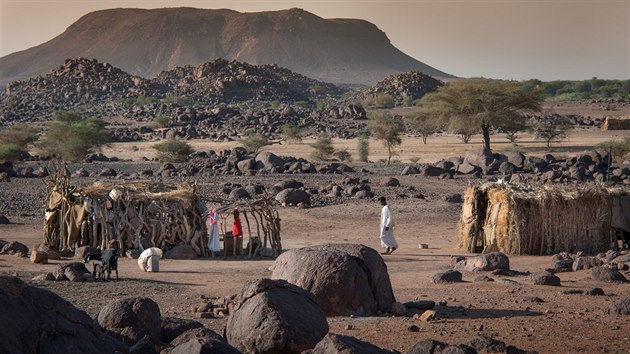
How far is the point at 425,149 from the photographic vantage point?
4906 centimetres

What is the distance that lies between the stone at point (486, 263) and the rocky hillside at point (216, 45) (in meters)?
147

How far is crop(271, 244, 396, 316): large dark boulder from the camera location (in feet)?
37.8

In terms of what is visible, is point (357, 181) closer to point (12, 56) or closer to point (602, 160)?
point (602, 160)

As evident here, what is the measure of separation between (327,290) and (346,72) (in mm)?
160593

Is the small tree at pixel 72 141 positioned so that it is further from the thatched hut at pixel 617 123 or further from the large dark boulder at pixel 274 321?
the large dark boulder at pixel 274 321

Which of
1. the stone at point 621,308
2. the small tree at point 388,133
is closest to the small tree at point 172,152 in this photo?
the small tree at point 388,133

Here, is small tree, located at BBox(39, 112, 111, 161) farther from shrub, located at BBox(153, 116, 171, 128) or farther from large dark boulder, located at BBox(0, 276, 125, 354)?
large dark boulder, located at BBox(0, 276, 125, 354)

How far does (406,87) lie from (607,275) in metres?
71.0

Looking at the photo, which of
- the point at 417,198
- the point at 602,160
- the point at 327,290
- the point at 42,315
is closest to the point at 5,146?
the point at 417,198

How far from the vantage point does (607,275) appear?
1535 cm

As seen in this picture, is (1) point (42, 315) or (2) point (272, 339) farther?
(2) point (272, 339)

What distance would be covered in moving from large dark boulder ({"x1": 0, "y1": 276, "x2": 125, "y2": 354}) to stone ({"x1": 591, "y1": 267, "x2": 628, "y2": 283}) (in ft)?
32.7

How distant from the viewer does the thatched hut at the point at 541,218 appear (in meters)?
18.7

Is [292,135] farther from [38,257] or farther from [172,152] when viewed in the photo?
[38,257]
